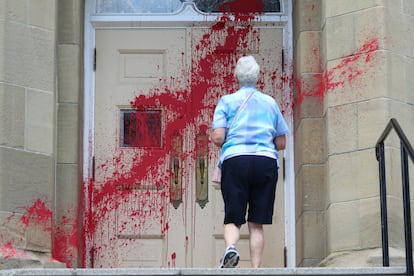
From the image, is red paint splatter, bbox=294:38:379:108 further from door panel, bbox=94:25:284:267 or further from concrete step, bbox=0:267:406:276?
concrete step, bbox=0:267:406:276

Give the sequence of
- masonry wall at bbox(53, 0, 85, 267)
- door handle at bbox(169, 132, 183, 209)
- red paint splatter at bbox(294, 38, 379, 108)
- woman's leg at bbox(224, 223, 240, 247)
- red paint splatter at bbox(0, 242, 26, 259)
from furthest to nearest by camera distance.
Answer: door handle at bbox(169, 132, 183, 209) → masonry wall at bbox(53, 0, 85, 267) → red paint splatter at bbox(294, 38, 379, 108) → red paint splatter at bbox(0, 242, 26, 259) → woman's leg at bbox(224, 223, 240, 247)

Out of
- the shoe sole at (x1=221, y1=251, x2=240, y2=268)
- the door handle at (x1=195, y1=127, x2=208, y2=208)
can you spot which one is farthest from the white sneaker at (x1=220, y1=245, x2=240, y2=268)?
the door handle at (x1=195, y1=127, x2=208, y2=208)

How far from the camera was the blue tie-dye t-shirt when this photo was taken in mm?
10594

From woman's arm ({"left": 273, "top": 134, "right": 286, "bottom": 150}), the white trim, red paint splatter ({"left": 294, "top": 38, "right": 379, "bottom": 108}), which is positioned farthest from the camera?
the white trim

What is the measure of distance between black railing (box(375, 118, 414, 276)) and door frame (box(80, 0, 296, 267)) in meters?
1.73

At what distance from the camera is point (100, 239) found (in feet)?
42.2

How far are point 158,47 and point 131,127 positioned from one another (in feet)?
2.58

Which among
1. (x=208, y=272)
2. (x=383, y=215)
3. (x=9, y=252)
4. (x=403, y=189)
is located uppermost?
(x=403, y=189)

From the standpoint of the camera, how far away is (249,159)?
10531 millimetres

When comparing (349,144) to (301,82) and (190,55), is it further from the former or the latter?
(190,55)

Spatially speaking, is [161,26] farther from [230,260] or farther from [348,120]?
[230,260]

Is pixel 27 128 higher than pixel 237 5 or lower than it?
lower

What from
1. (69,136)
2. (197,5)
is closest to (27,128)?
(69,136)

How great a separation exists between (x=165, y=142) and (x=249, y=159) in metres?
2.67
